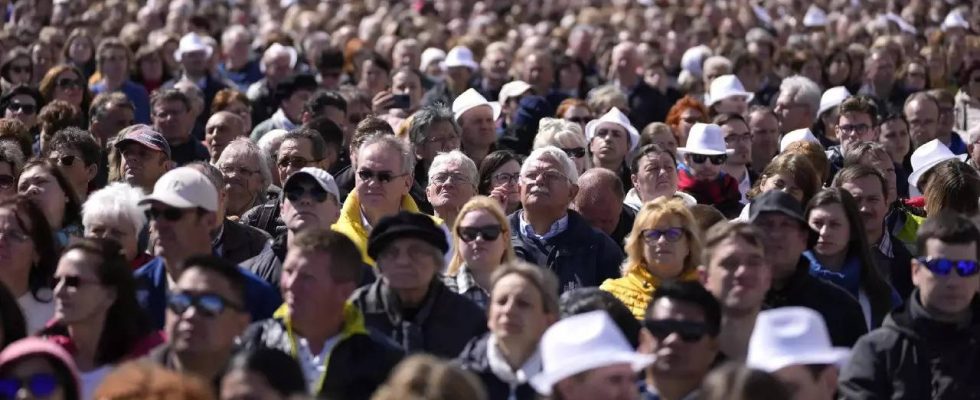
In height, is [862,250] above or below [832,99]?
above

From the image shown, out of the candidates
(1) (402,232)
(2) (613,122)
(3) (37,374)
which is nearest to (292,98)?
(2) (613,122)

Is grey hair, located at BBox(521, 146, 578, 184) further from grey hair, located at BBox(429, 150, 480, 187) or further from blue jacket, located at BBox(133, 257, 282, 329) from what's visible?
blue jacket, located at BBox(133, 257, 282, 329)

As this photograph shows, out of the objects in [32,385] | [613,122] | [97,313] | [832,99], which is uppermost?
[32,385]

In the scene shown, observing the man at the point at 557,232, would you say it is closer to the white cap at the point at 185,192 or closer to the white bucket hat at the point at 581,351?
the white cap at the point at 185,192

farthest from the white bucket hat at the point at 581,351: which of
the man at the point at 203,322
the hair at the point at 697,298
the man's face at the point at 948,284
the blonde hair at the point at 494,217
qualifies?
the blonde hair at the point at 494,217

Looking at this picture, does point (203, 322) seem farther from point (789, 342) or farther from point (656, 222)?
point (656, 222)

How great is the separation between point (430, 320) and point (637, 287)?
1250mm

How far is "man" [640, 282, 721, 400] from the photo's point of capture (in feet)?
23.9

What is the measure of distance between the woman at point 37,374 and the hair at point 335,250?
1.17m

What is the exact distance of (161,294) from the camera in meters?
8.51

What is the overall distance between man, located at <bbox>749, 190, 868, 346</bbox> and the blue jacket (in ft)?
6.87

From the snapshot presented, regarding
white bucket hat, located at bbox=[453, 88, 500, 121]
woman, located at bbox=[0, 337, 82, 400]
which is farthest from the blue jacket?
white bucket hat, located at bbox=[453, 88, 500, 121]

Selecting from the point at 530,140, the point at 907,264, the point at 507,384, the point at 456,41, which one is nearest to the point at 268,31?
the point at 456,41

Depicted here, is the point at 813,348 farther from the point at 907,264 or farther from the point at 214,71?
the point at 214,71
